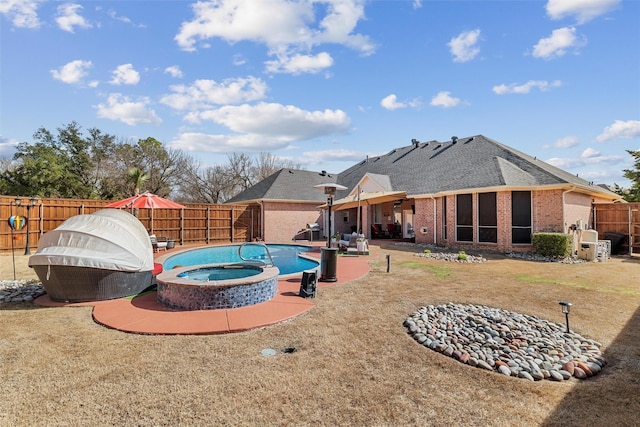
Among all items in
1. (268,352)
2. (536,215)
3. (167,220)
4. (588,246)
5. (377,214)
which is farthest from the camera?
(377,214)

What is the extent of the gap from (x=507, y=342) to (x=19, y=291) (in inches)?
437

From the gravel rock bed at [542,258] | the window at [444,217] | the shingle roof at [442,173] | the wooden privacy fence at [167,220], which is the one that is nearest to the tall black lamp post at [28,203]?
the wooden privacy fence at [167,220]

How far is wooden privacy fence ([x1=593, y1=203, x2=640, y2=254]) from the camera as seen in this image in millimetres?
15719

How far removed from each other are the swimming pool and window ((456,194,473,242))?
27.0 ft

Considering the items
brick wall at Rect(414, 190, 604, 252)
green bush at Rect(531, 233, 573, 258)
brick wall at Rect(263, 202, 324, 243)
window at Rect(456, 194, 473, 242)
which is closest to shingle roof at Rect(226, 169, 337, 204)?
brick wall at Rect(263, 202, 324, 243)

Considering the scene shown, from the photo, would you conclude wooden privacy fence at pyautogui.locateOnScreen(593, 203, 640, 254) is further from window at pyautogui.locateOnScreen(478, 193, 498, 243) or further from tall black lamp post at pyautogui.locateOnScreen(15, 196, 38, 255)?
tall black lamp post at pyautogui.locateOnScreen(15, 196, 38, 255)

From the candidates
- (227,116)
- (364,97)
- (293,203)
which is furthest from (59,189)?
(364,97)

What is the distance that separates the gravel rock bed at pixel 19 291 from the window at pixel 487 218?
17459 millimetres

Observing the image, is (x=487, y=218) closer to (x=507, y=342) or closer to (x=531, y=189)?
(x=531, y=189)

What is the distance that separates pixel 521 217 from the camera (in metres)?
15.0

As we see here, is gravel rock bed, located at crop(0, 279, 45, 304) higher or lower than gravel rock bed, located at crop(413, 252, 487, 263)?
lower

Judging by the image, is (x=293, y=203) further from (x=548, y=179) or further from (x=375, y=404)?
(x=375, y=404)

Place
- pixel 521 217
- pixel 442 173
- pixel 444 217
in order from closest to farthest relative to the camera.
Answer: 1. pixel 521 217
2. pixel 444 217
3. pixel 442 173

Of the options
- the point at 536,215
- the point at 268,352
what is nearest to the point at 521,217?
the point at 536,215
